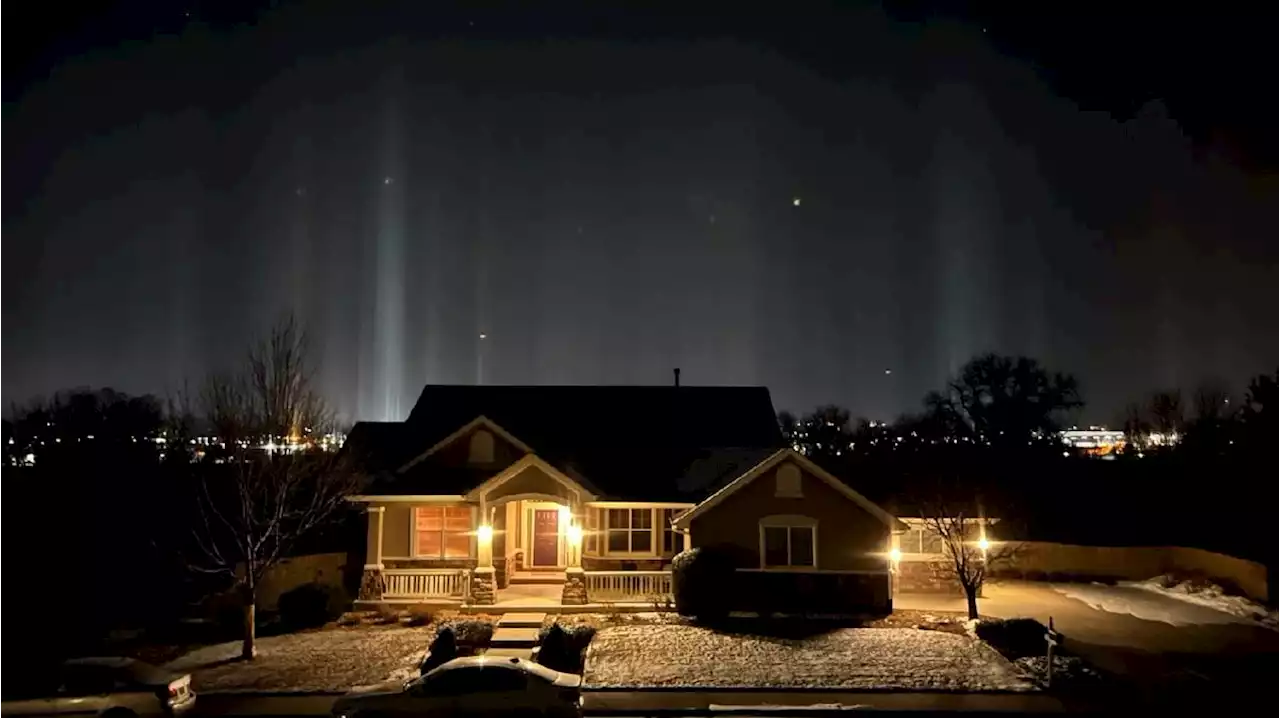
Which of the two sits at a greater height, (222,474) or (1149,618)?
(222,474)

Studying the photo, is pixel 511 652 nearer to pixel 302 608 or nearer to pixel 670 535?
pixel 302 608

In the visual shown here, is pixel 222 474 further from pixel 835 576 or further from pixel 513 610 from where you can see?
pixel 835 576

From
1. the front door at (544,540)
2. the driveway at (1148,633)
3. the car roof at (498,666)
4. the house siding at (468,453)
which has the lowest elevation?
the driveway at (1148,633)

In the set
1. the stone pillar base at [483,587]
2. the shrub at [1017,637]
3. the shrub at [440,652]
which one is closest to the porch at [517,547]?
the stone pillar base at [483,587]

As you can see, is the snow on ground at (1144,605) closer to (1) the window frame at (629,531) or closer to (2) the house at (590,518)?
(2) the house at (590,518)

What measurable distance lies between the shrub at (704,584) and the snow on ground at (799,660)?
3.43ft

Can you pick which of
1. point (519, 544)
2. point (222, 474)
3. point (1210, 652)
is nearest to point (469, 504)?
point (519, 544)

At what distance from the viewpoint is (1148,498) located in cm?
4922

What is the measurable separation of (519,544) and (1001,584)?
1669 centimetres

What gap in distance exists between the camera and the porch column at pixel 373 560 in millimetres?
26391

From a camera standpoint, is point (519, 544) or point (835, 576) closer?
point (835, 576)

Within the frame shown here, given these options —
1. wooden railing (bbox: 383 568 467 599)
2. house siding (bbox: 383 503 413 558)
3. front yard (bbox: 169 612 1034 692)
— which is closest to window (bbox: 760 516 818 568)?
front yard (bbox: 169 612 1034 692)

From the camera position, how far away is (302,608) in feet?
79.2

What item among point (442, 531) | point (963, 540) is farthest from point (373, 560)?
point (963, 540)
